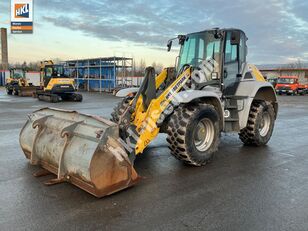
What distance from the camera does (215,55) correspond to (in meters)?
6.78

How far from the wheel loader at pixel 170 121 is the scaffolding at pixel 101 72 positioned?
933 inches

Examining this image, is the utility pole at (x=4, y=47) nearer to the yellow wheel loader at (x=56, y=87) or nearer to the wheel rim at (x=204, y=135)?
the yellow wheel loader at (x=56, y=87)

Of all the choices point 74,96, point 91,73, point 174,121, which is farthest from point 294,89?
point 174,121

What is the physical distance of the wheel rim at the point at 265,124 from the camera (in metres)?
7.86

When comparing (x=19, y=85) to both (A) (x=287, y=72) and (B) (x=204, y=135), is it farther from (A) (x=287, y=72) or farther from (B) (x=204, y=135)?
(A) (x=287, y=72)

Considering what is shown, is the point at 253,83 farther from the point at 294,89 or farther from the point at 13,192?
the point at 294,89

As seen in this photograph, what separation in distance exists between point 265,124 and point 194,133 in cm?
315

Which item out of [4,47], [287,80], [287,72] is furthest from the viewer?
[287,72]

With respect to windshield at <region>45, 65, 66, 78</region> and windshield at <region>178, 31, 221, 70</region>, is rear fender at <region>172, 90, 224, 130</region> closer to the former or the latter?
windshield at <region>178, 31, 221, 70</region>

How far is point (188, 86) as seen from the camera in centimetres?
641

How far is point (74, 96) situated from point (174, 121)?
18.2 m

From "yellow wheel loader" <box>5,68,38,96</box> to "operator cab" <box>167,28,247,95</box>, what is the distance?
22.8 m

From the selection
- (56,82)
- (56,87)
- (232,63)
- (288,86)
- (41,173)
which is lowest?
(41,173)

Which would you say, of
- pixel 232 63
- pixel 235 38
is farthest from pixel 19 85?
pixel 235 38
